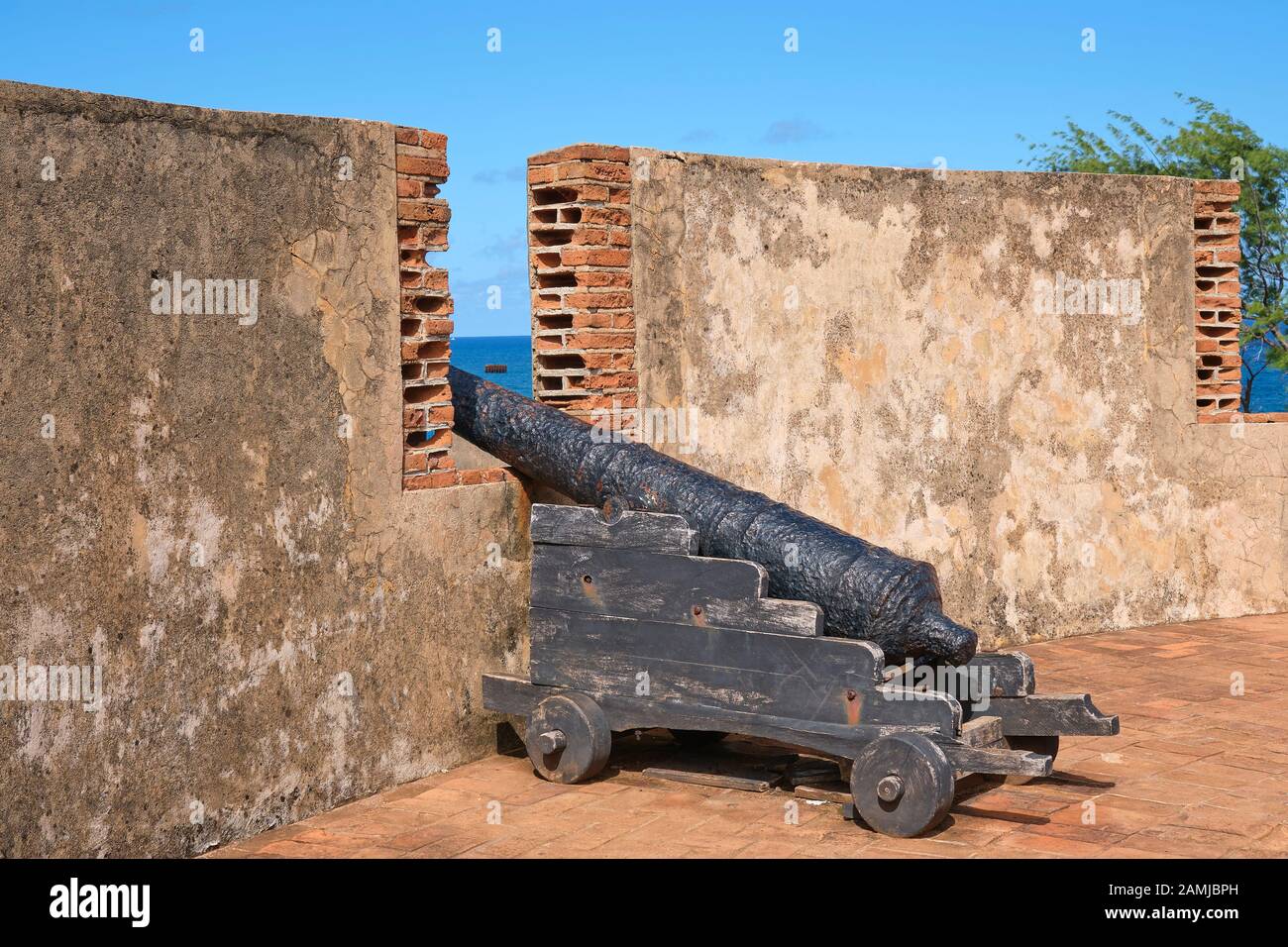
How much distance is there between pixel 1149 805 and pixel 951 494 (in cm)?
309

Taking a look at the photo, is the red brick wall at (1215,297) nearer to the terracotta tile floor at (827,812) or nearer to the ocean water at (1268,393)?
the terracotta tile floor at (827,812)

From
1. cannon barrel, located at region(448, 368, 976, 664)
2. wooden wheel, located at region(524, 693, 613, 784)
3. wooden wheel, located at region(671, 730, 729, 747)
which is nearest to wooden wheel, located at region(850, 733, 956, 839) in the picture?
cannon barrel, located at region(448, 368, 976, 664)

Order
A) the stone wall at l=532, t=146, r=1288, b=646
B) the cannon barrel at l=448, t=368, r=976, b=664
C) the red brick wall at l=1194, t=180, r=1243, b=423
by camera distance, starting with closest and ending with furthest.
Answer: the cannon barrel at l=448, t=368, r=976, b=664 < the stone wall at l=532, t=146, r=1288, b=646 < the red brick wall at l=1194, t=180, r=1243, b=423

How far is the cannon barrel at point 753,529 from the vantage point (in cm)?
512

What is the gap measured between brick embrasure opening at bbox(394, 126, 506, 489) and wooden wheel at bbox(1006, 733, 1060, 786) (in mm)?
2429

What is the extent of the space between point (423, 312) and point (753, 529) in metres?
1.67

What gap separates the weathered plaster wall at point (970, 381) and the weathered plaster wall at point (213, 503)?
5.43 ft

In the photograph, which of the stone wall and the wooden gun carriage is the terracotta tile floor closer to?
the wooden gun carriage

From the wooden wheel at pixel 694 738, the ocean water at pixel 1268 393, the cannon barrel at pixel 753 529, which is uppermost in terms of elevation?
the ocean water at pixel 1268 393

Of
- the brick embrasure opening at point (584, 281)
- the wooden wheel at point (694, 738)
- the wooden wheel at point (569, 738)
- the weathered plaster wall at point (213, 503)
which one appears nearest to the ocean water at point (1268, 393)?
the brick embrasure opening at point (584, 281)

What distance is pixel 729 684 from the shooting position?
5.32m

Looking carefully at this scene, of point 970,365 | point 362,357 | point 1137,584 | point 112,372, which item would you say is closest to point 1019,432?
point 970,365

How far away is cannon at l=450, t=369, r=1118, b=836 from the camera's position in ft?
16.2

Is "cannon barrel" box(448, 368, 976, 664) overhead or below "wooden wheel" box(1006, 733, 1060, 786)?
overhead
